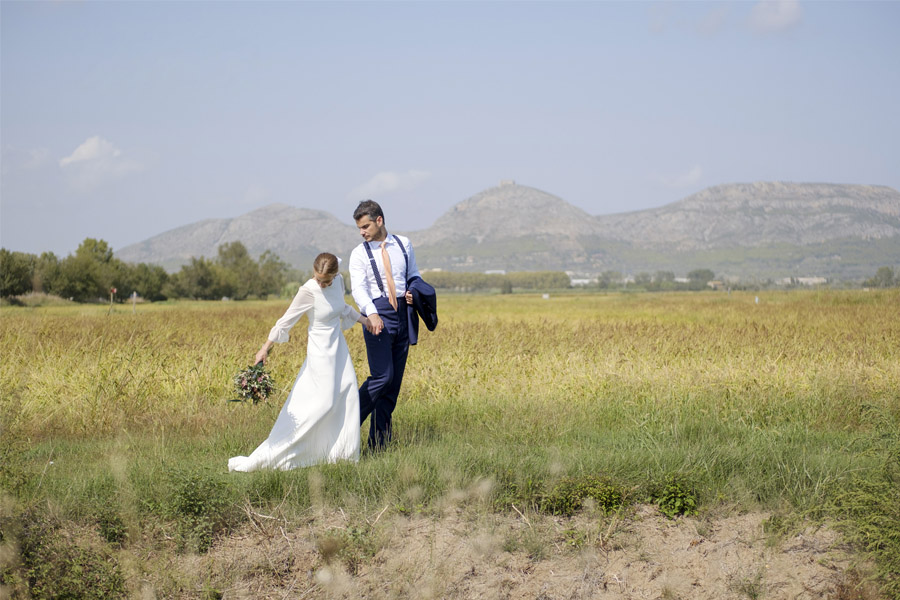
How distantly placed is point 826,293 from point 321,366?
3718cm

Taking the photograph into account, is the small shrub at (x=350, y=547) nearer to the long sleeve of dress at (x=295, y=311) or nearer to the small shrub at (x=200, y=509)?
the small shrub at (x=200, y=509)

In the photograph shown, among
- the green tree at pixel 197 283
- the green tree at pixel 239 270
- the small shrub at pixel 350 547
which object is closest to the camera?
the small shrub at pixel 350 547

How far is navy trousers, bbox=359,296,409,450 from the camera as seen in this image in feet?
24.0

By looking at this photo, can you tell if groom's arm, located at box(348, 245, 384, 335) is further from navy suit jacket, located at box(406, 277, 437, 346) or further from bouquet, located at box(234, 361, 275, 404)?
bouquet, located at box(234, 361, 275, 404)

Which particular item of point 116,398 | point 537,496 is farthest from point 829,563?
point 116,398

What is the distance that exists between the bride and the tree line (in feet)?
137

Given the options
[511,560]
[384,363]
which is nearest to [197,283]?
[384,363]

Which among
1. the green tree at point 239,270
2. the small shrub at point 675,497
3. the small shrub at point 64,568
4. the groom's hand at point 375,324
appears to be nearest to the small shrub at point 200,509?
the small shrub at point 64,568

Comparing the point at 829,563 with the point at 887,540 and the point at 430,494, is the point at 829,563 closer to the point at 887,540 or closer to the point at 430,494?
the point at 887,540

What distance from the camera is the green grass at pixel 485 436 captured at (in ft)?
18.8

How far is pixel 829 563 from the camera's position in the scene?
5.57 m

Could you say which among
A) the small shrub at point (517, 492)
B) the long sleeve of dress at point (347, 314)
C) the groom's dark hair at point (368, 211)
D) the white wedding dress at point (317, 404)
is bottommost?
the small shrub at point (517, 492)

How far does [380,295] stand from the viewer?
7.36 meters

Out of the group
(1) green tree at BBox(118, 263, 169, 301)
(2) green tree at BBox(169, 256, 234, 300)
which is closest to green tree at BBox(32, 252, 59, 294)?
(1) green tree at BBox(118, 263, 169, 301)
